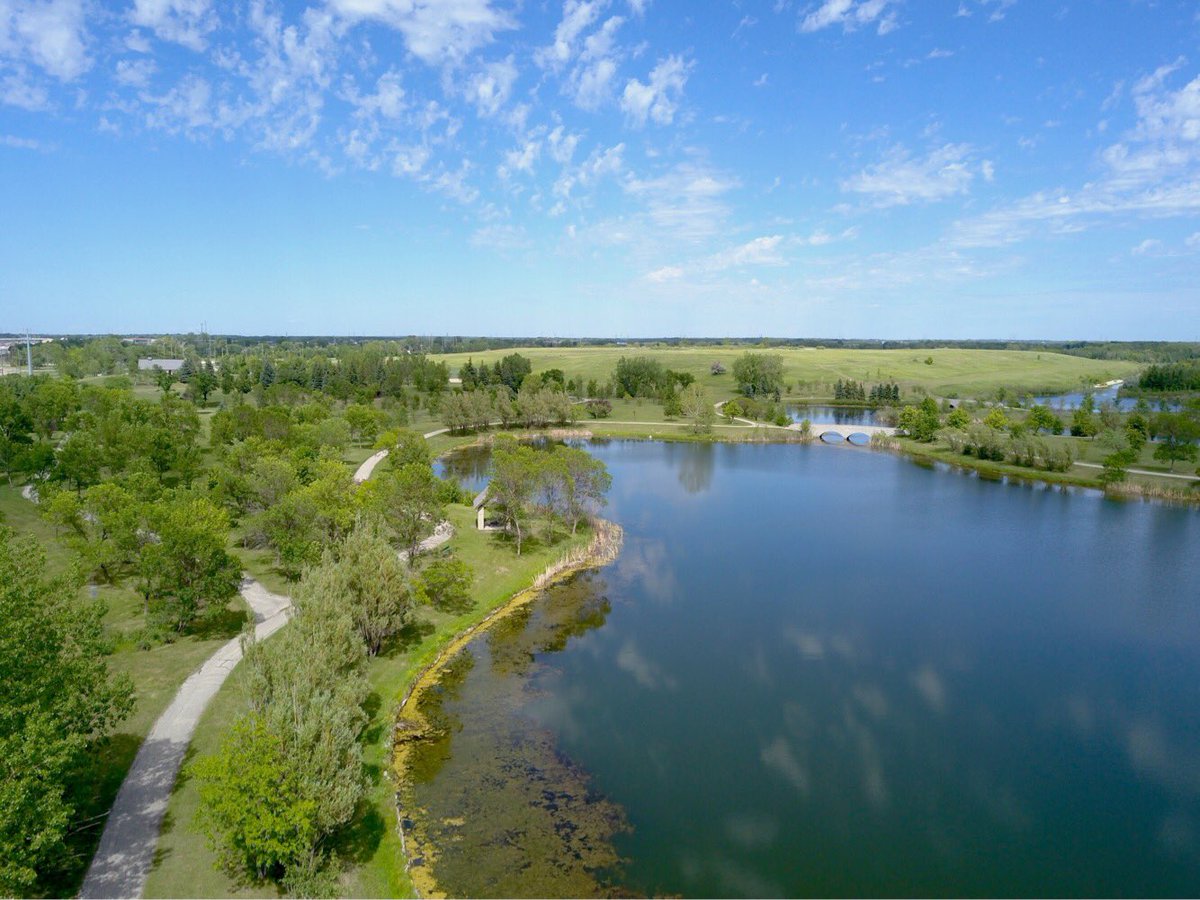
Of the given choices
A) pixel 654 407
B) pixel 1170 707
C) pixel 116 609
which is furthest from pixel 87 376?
pixel 1170 707

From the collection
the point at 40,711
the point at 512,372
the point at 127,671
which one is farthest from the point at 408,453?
the point at 512,372

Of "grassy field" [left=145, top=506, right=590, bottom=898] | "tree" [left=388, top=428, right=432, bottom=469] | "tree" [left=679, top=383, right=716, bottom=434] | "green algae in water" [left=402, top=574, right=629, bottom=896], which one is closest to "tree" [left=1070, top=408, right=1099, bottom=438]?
"tree" [left=679, top=383, right=716, bottom=434]

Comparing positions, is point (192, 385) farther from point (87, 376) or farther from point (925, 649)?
point (925, 649)

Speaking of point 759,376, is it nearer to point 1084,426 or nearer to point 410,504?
point 1084,426

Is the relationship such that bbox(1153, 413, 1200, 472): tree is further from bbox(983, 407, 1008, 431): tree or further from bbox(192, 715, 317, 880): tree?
bbox(192, 715, 317, 880): tree

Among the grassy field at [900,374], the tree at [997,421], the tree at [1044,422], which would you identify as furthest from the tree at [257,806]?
the grassy field at [900,374]
